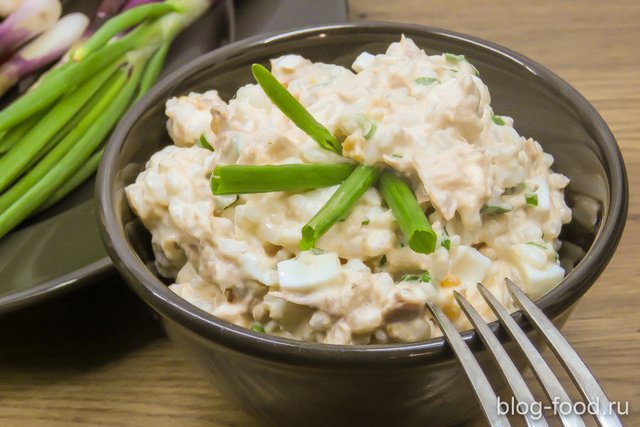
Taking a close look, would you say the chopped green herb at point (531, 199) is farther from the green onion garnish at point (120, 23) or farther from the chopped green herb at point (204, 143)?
the green onion garnish at point (120, 23)

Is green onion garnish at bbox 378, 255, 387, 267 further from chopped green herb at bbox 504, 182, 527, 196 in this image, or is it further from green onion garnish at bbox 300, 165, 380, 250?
chopped green herb at bbox 504, 182, 527, 196

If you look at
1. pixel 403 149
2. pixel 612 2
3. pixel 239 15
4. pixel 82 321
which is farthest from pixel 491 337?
pixel 612 2

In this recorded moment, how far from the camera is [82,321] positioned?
4.17ft

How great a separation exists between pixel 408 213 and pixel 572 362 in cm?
25

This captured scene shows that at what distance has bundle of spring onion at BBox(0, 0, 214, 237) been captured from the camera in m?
1.52

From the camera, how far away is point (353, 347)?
858 millimetres

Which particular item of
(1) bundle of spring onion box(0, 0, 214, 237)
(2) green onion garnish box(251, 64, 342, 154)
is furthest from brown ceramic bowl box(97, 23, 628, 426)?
(1) bundle of spring onion box(0, 0, 214, 237)

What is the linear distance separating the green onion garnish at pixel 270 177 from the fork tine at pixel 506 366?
25 centimetres

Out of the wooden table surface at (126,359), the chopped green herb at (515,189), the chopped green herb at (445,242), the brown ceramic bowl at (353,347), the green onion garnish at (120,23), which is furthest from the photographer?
the green onion garnish at (120,23)

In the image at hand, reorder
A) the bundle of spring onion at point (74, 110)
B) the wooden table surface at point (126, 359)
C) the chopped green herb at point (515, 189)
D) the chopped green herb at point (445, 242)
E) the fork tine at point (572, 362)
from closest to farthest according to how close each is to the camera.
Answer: the fork tine at point (572, 362), the chopped green herb at point (445, 242), the chopped green herb at point (515, 189), the wooden table surface at point (126, 359), the bundle of spring onion at point (74, 110)

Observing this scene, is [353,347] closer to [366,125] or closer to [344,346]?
[344,346]

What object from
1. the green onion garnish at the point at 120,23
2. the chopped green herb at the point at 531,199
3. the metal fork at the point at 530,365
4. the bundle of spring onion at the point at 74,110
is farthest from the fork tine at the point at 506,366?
the green onion garnish at the point at 120,23

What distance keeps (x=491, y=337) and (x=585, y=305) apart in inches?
20.9

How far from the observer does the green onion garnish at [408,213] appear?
938 millimetres
